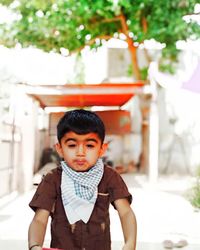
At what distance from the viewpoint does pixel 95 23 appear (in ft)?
37.3

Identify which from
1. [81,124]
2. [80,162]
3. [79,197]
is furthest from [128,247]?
[81,124]

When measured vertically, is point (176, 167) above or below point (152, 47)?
below

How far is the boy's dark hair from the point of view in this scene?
5.96ft

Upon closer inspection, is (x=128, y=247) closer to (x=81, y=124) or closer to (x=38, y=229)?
(x=38, y=229)

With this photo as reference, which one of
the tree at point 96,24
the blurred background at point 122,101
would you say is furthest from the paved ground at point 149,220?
the tree at point 96,24

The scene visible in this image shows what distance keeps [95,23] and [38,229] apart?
32.6 feet

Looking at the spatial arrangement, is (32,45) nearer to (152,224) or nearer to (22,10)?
(22,10)

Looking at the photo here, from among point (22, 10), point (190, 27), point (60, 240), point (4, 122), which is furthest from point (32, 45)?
point (60, 240)

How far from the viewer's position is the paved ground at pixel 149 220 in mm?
4512

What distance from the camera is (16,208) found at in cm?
672

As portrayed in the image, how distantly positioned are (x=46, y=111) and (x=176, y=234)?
912 cm

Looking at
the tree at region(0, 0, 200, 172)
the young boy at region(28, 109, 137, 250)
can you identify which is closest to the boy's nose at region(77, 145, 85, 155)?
the young boy at region(28, 109, 137, 250)

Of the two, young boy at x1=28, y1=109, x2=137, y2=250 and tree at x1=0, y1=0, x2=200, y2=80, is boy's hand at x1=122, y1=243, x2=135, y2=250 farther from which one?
tree at x1=0, y1=0, x2=200, y2=80

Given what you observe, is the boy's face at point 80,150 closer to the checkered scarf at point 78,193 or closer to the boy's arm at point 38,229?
the checkered scarf at point 78,193
